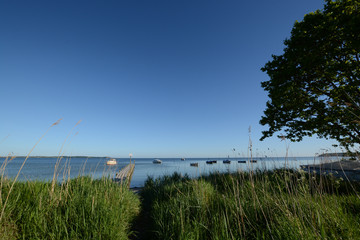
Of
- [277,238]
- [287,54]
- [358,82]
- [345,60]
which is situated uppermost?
[287,54]

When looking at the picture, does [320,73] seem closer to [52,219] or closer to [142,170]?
[52,219]

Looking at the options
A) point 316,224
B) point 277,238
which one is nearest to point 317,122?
point 316,224

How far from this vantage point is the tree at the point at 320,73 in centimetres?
670

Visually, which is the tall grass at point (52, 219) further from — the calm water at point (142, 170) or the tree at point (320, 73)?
the tree at point (320, 73)

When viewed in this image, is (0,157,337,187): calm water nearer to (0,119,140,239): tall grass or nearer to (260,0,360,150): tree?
(0,119,140,239): tall grass

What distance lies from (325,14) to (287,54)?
202cm

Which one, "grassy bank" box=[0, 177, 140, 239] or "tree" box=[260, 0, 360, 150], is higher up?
"tree" box=[260, 0, 360, 150]

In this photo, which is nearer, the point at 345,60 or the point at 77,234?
the point at 77,234

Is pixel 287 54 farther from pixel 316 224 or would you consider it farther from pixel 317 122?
pixel 316 224

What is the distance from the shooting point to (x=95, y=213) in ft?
10.3

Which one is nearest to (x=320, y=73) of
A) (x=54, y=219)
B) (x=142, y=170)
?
(x=54, y=219)

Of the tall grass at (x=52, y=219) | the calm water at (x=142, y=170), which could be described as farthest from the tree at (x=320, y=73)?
the tall grass at (x=52, y=219)

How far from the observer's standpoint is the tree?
6.70 m

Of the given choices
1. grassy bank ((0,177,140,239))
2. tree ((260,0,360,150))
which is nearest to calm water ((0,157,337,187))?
grassy bank ((0,177,140,239))
